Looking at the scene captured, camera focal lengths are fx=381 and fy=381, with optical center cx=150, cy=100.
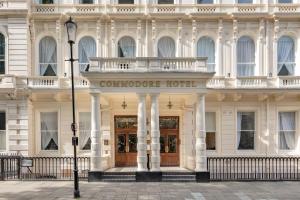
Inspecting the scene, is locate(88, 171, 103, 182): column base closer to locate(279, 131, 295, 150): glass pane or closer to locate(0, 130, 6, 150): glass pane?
locate(0, 130, 6, 150): glass pane

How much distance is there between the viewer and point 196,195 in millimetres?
16312

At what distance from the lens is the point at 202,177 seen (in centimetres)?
1998

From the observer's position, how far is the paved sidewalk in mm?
15859

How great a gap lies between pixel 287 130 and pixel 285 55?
16.2 feet

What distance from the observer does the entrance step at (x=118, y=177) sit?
20.1 m

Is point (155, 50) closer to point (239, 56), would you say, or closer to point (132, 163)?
point (239, 56)

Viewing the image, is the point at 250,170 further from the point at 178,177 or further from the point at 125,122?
the point at 125,122

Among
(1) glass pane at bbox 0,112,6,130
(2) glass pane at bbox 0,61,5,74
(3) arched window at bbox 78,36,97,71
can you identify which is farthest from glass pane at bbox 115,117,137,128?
(2) glass pane at bbox 0,61,5,74

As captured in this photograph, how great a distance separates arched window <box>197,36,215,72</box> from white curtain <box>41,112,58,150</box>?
10.5 meters

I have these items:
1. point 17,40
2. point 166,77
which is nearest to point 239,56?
point 166,77

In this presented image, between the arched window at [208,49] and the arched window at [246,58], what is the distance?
1719mm

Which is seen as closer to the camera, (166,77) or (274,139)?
(166,77)

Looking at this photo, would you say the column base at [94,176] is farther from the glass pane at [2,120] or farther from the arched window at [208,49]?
the arched window at [208,49]

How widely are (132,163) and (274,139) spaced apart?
940 centimetres
